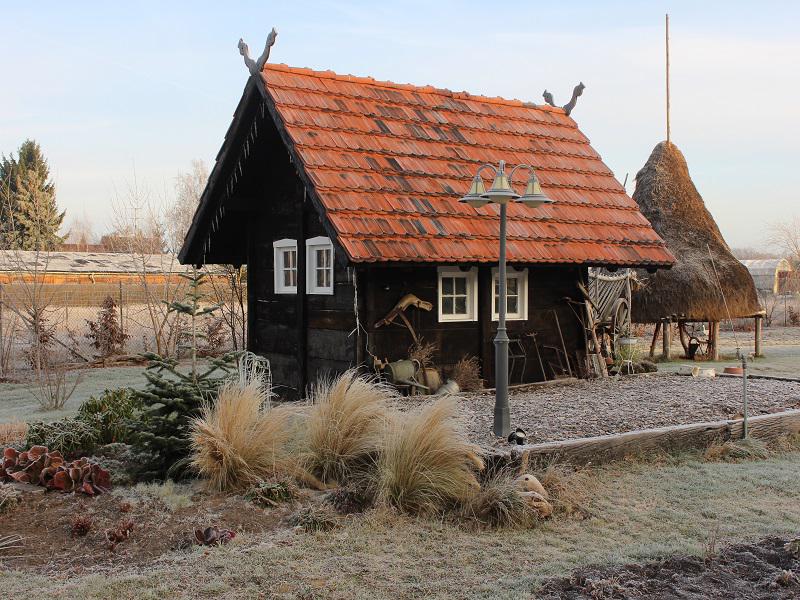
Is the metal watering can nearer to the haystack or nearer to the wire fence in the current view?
the wire fence

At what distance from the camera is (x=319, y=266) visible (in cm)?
1137

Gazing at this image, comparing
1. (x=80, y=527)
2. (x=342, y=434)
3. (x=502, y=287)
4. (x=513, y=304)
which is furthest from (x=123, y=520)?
(x=513, y=304)

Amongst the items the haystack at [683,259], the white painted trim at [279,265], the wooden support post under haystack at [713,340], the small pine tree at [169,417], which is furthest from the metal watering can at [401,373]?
the wooden support post under haystack at [713,340]

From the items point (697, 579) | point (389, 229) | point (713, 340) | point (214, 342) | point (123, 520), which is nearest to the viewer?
point (697, 579)

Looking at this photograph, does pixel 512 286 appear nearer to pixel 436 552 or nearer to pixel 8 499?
pixel 436 552

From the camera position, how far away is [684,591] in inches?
199

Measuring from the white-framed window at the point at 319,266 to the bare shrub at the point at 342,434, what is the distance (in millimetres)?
3624

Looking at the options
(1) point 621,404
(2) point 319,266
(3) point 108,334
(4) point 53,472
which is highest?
(2) point 319,266

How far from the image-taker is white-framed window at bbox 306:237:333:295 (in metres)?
11.1

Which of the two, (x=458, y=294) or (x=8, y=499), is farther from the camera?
(x=458, y=294)

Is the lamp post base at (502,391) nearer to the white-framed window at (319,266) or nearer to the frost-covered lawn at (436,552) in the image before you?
the frost-covered lawn at (436,552)

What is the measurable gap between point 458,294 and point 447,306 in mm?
254

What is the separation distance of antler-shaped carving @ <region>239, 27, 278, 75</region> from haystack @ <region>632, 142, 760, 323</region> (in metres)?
12.0

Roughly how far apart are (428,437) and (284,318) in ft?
19.1
